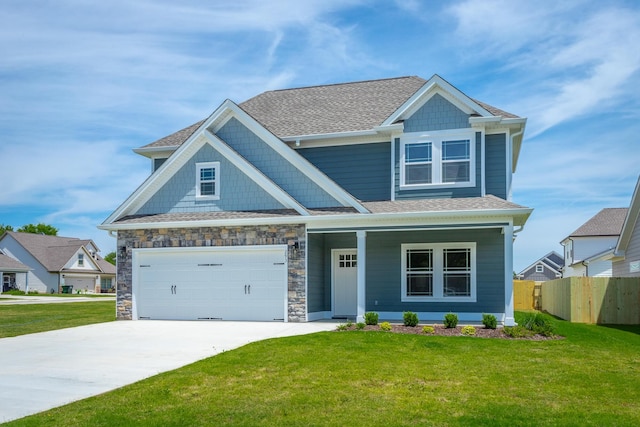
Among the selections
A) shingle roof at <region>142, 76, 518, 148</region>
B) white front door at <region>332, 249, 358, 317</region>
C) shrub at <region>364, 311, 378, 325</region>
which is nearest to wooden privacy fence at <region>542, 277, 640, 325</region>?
shingle roof at <region>142, 76, 518, 148</region>

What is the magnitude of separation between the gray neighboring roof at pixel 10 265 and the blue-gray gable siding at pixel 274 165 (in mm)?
41879

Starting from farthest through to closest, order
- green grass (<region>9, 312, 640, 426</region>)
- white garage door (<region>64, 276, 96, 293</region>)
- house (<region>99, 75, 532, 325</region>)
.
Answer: white garage door (<region>64, 276, 96, 293</region>), house (<region>99, 75, 532, 325</region>), green grass (<region>9, 312, 640, 426</region>)

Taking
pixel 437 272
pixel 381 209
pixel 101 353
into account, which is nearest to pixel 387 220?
pixel 381 209

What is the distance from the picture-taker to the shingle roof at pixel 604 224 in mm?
42500

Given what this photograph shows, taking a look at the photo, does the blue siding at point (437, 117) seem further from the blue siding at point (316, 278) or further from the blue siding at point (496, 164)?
the blue siding at point (316, 278)

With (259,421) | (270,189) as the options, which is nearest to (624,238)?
(270,189)

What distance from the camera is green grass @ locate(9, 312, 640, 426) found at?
7.31m

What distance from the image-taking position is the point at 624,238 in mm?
21938

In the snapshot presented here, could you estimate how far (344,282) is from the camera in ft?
63.6

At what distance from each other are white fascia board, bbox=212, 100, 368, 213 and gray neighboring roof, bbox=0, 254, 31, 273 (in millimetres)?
42092

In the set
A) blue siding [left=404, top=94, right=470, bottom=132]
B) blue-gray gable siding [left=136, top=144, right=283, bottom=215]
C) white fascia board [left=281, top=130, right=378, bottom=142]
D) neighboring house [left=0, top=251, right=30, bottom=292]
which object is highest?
blue siding [left=404, top=94, right=470, bottom=132]

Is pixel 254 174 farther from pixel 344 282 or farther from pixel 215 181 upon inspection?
pixel 344 282

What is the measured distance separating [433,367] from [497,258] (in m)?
8.47

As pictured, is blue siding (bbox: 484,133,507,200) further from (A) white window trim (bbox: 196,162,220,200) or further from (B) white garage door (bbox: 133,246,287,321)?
(A) white window trim (bbox: 196,162,220,200)
